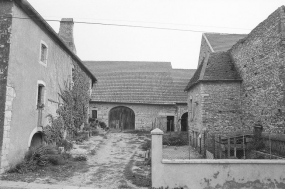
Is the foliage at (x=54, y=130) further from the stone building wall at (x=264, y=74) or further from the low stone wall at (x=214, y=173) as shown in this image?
the stone building wall at (x=264, y=74)

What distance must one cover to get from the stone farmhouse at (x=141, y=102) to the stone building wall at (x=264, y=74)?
860 cm

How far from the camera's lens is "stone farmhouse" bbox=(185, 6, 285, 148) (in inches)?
388

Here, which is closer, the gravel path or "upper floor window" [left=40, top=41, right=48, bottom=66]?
the gravel path

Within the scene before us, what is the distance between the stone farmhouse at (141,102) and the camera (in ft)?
69.6

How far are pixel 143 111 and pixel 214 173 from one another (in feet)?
50.0

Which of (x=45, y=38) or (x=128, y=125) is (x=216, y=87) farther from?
(x=128, y=125)

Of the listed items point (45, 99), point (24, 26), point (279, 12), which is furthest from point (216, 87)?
point (24, 26)

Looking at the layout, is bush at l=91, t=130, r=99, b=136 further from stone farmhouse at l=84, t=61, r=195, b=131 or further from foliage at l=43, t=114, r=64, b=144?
foliage at l=43, t=114, r=64, b=144

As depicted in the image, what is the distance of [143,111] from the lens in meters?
21.6

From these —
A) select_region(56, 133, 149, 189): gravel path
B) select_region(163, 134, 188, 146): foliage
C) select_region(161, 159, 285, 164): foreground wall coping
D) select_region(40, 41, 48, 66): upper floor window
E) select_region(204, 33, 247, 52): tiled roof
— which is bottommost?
select_region(56, 133, 149, 189): gravel path

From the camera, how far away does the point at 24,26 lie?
26.9 feet

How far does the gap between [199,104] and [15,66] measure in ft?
32.9

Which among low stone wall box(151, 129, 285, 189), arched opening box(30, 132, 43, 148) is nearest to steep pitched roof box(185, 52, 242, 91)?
low stone wall box(151, 129, 285, 189)

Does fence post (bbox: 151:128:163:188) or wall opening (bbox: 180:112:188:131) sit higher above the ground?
wall opening (bbox: 180:112:188:131)
